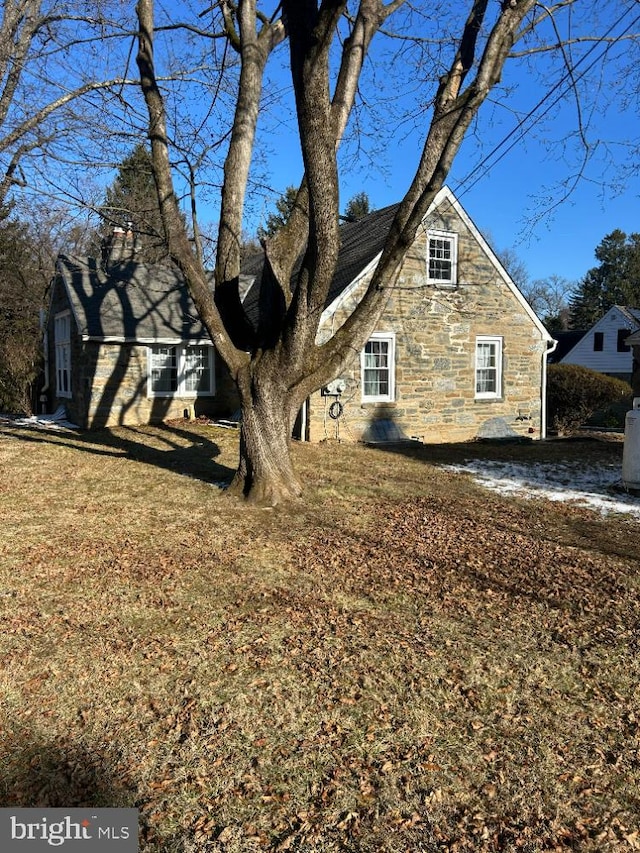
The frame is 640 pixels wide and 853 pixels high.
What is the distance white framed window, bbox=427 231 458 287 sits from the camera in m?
14.8

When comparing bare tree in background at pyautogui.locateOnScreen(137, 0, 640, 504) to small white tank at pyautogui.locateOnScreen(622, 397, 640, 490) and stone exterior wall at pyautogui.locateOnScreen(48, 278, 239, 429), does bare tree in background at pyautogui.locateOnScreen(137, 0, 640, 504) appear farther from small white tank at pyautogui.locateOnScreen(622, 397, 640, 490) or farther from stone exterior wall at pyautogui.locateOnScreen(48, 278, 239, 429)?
stone exterior wall at pyautogui.locateOnScreen(48, 278, 239, 429)

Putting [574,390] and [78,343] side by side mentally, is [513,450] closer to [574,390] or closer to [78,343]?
[574,390]

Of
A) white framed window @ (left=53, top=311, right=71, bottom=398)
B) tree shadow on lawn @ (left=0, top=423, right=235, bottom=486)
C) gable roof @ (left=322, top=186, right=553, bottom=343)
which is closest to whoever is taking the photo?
tree shadow on lawn @ (left=0, top=423, right=235, bottom=486)

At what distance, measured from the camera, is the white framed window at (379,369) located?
14117 mm

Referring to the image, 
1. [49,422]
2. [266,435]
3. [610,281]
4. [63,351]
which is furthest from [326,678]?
[610,281]

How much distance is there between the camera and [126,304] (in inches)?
696

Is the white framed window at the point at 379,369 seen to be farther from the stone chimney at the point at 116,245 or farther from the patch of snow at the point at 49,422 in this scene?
the stone chimney at the point at 116,245

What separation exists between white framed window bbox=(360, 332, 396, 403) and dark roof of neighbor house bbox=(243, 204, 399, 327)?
5.11 feet

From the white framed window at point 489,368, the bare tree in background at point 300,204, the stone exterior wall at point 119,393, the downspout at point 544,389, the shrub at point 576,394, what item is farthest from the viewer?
the shrub at point 576,394

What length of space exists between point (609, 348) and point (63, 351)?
33750 mm

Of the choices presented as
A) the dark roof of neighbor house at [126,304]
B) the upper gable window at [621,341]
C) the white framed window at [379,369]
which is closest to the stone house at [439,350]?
the white framed window at [379,369]

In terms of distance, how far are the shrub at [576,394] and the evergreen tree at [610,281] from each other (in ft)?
135

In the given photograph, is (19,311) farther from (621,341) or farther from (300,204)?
(621,341)

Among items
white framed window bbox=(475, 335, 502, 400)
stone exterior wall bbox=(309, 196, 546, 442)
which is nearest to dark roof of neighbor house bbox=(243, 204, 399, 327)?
stone exterior wall bbox=(309, 196, 546, 442)
